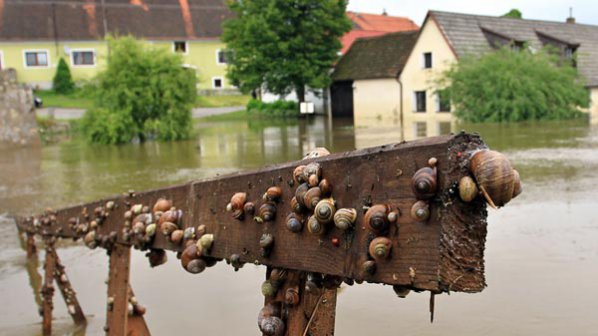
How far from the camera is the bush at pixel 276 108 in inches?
1522

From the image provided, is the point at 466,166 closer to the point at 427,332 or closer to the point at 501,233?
the point at 427,332

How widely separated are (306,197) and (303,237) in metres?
0.15

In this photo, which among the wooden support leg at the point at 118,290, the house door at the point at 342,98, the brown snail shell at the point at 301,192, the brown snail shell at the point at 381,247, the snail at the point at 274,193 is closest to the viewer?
the brown snail shell at the point at 381,247

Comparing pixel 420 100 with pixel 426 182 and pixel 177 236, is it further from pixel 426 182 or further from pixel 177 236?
pixel 426 182

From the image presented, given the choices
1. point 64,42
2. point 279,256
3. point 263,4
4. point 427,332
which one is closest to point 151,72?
point 263,4

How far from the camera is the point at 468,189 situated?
1409mm

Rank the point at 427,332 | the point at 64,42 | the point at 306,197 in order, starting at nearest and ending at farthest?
the point at 306,197, the point at 427,332, the point at 64,42

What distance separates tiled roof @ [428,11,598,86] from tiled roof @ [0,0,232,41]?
22.9m

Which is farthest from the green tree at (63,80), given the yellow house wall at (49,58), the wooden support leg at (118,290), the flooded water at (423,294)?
the wooden support leg at (118,290)

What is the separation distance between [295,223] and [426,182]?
0.53 meters

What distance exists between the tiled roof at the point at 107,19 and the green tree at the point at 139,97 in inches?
951

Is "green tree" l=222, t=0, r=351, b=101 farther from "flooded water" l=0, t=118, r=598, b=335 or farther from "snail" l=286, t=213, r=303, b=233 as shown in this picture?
"snail" l=286, t=213, r=303, b=233

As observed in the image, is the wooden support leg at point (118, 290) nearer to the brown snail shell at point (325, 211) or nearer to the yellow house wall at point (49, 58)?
the brown snail shell at point (325, 211)

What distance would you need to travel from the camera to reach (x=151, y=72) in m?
23.9
